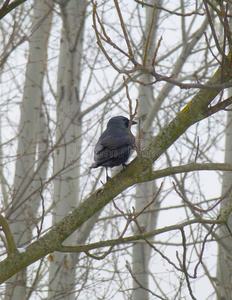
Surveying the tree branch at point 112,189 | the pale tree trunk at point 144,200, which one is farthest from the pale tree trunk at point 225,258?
the tree branch at point 112,189

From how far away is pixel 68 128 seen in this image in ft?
20.3

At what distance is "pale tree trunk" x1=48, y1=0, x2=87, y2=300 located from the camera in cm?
614

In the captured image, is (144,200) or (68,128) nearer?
(68,128)

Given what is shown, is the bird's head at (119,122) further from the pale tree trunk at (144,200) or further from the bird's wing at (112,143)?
the pale tree trunk at (144,200)

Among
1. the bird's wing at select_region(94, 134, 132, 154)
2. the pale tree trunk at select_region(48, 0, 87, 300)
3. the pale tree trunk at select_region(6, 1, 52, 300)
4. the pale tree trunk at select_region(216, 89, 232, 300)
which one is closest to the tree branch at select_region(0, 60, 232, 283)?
the bird's wing at select_region(94, 134, 132, 154)

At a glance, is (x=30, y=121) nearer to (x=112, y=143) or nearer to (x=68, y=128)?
(x=68, y=128)

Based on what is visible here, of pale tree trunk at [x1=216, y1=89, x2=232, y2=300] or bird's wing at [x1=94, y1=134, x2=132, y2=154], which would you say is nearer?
bird's wing at [x1=94, y1=134, x2=132, y2=154]

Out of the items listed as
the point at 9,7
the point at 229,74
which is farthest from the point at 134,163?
the point at 9,7

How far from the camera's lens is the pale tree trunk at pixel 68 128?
6.14 metres

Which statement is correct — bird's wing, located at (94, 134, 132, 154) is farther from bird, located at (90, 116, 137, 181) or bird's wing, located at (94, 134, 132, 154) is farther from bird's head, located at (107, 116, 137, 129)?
bird's head, located at (107, 116, 137, 129)

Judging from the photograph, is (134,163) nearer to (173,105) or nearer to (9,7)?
(9,7)

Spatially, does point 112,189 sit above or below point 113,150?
below

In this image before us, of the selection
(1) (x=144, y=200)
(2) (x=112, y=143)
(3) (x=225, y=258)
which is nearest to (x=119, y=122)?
(2) (x=112, y=143)

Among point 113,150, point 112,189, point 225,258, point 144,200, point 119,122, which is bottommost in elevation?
point 112,189
